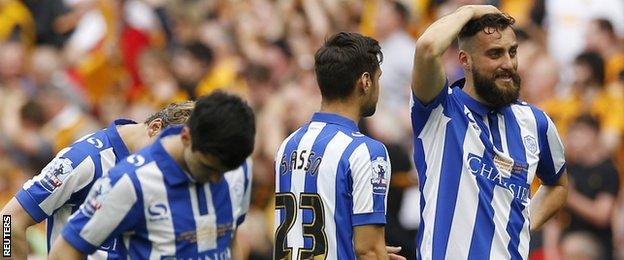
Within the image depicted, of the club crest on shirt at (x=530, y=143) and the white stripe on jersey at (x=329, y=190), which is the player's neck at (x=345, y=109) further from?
the club crest on shirt at (x=530, y=143)

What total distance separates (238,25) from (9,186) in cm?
359

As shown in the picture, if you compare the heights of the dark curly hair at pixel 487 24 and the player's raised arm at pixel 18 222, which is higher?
the dark curly hair at pixel 487 24

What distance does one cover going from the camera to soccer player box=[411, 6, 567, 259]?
7.52 m

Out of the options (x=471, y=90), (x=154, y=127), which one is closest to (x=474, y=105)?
(x=471, y=90)

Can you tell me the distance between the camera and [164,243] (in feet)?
20.9

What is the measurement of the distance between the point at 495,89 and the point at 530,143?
1.24 feet

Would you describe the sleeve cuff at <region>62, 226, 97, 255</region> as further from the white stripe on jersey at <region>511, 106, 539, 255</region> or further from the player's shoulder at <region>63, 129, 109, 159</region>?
the white stripe on jersey at <region>511, 106, 539, 255</region>

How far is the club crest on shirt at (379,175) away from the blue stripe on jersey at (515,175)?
0.77 meters

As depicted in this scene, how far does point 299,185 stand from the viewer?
7293 mm

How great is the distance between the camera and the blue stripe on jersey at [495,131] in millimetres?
7701

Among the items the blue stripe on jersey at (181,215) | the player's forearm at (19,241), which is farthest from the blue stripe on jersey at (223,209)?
the player's forearm at (19,241)

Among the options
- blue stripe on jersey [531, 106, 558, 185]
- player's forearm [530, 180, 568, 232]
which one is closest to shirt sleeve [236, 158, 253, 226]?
blue stripe on jersey [531, 106, 558, 185]

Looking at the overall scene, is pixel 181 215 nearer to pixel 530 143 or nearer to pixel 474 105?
pixel 474 105

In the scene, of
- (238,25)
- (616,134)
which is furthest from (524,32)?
(238,25)
